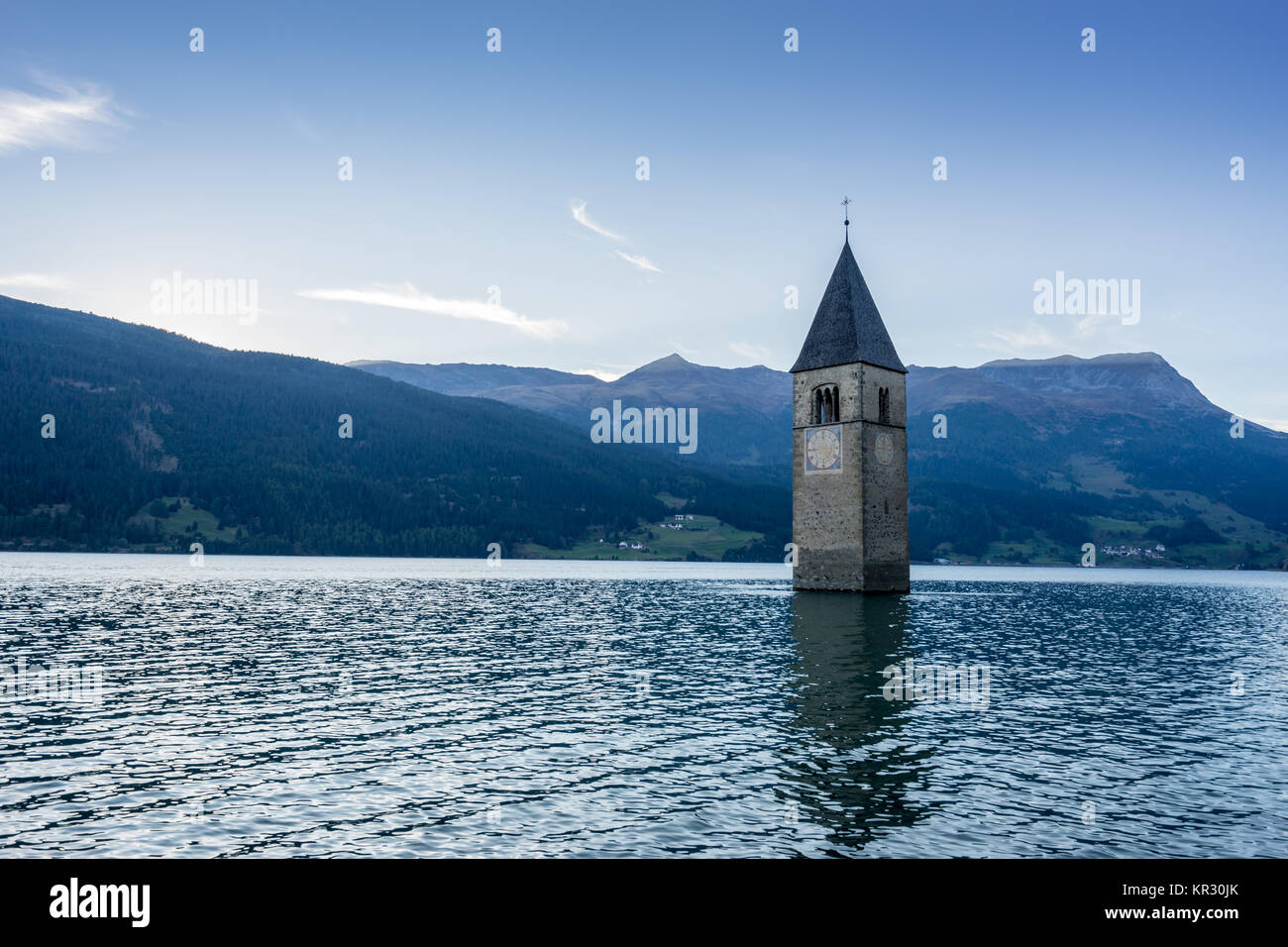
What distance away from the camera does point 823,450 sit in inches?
3479

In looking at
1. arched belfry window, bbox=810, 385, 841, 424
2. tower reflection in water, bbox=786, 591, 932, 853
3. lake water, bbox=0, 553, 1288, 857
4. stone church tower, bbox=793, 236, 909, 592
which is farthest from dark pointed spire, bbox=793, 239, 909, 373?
tower reflection in water, bbox=786, 591, 932, 853

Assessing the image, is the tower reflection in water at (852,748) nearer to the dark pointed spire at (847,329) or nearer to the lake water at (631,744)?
the lake water at (631,744)

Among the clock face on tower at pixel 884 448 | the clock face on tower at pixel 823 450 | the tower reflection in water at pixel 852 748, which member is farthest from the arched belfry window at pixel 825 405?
the tower reflection in water at pixel 852 748

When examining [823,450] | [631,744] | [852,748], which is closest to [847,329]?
[823,450]

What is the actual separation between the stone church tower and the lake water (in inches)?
1268

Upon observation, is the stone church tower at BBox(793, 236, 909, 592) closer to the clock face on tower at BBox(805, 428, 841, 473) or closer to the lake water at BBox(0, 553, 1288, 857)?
the clock face on tower at BBox(805, 428, 841, 473)

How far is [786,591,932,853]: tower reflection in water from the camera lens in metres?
17.1

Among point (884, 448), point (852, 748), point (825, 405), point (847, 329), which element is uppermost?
point (847, 329)

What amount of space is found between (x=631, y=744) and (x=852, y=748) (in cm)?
555

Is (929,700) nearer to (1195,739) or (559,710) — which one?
(1195,739)

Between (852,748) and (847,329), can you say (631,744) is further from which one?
(847,329)
